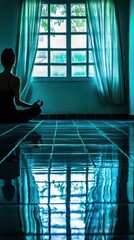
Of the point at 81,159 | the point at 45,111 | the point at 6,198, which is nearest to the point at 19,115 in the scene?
the point at 45,111

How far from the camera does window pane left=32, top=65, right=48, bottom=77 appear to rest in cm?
827

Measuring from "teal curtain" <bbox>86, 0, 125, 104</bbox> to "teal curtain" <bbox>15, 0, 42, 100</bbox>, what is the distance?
0.99 m

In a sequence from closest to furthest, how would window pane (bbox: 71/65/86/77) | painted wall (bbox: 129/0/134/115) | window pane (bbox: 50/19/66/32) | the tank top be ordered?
the tank top, painted wall (bbox: 129/0/134/115), window pane (bbox: 50/19/66/32), window pane (bbox: 71/65/86/77)

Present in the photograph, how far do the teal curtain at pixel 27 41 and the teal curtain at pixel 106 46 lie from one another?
988 mm

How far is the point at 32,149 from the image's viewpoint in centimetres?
262

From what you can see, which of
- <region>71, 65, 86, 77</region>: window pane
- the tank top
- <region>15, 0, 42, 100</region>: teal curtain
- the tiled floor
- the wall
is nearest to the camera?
the tiled floor

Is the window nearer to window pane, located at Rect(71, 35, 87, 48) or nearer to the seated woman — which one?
window pane, located at Rect(71, 35, 87, 48)

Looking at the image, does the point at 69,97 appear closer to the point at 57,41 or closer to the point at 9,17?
the point at 57,41

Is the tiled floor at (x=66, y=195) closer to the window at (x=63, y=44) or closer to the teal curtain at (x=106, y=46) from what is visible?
the teal curtain at (x=106, y=46)

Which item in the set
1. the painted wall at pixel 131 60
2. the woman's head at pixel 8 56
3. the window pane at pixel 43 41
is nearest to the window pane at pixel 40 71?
the window pane at pixel 43 41

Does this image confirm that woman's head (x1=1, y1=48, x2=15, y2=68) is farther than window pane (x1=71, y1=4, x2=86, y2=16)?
No

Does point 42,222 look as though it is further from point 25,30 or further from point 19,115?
point 25,30

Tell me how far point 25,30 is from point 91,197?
23.2 feet

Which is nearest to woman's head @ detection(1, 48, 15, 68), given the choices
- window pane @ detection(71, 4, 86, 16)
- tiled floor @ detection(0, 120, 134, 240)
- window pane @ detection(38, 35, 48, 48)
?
window pane @ detection(38, 35, 48, 48)
